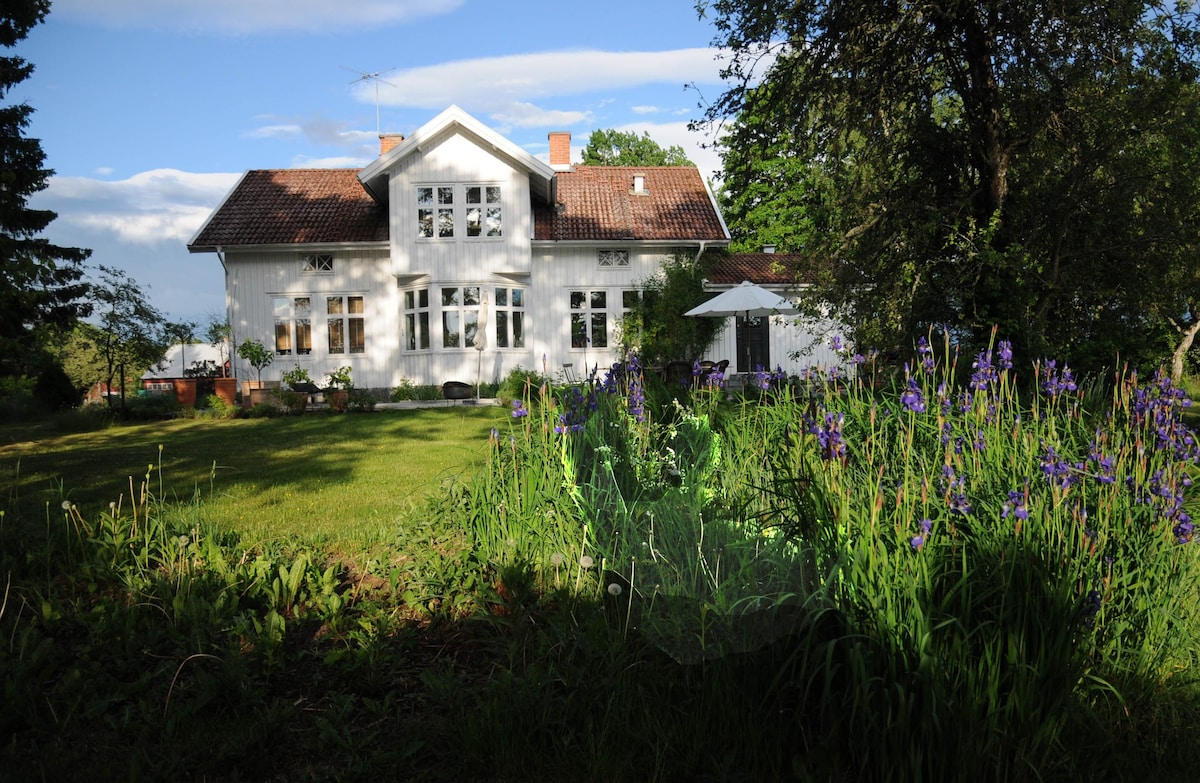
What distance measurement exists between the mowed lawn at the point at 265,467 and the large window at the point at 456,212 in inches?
299

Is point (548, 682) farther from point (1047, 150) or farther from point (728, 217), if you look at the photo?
point (728, 217)

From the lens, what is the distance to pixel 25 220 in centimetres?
1942

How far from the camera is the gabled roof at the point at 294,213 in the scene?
22016 mm

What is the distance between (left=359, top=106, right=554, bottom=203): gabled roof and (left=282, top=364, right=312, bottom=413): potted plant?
479 cm

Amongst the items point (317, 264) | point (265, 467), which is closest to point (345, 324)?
point (317, 264)

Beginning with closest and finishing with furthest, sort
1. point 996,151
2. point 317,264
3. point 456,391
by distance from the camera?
point 996,151
point 456,391
point 317,264

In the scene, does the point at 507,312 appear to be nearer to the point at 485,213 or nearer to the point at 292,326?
the point at 485,213

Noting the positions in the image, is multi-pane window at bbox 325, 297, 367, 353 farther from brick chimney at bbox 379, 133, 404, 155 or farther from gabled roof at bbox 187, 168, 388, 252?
brick chimney at bbox 379, 133, 404, 155

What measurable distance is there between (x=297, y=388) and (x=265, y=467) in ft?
35.2

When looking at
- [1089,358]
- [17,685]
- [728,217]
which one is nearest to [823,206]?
[1089,358]

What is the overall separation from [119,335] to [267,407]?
3.45 metres

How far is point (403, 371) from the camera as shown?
22438 millimetres

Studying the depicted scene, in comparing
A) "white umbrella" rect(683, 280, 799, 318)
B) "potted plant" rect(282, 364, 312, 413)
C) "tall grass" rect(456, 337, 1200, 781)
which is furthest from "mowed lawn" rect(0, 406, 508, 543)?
"white umbrella" rect(683, 280, 799, 318)

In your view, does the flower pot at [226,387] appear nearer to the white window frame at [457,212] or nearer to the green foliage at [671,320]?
the white window frame at [457,212]
